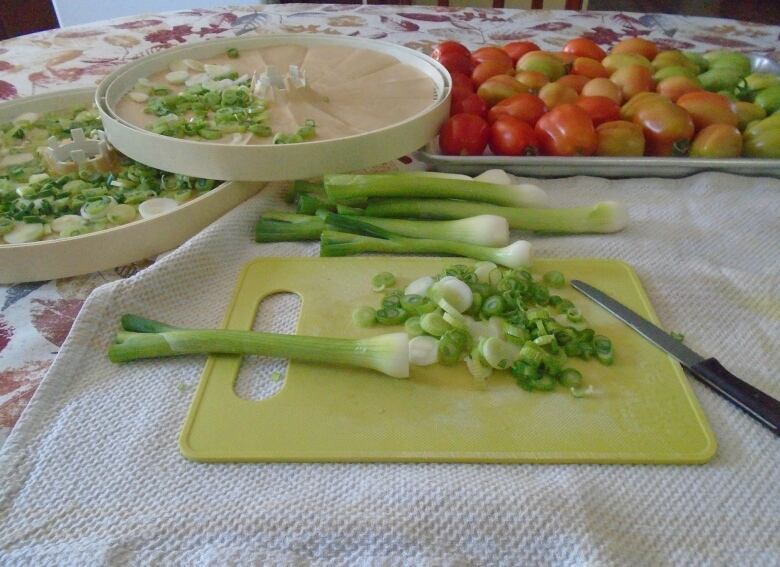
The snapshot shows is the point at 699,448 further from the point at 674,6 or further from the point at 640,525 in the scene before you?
the point at 674,6

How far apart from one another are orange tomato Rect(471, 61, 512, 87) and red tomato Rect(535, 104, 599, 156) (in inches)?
9.4

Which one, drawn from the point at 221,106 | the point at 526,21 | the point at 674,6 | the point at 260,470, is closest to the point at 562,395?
the point at 260,470

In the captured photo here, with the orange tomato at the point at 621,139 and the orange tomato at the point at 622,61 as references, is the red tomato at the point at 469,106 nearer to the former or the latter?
the orange tomato at the point at 621,139

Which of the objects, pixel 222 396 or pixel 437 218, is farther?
pixel 437 218

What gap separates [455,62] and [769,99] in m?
0.62

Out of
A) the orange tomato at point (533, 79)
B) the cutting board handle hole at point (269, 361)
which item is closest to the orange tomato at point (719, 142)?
the orange tomato at point (533, 79)

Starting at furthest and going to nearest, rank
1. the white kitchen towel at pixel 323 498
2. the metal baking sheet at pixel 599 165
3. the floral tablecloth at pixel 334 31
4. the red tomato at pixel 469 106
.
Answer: the floral tablecloth at pixel 334 31
the red tomato at pixel 469 106
the metal baking sheet at pixel 599 165
the white kitchen towel at pixel 323 498

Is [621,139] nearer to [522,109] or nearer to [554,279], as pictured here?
[522,109]

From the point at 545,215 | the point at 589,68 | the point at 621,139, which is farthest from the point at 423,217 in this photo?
the point at 589,68

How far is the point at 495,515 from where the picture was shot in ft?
1.87

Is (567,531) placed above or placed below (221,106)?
below

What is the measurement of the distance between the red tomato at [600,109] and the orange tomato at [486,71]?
0.71 ft

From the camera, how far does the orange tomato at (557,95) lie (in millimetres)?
1251

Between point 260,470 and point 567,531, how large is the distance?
0.95ft
